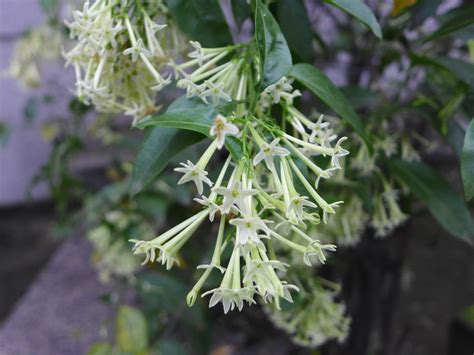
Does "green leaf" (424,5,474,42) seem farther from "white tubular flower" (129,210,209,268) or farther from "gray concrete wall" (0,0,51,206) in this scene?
"gray concrete wall" (0,0,51,206)

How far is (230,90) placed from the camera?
1.69 ft

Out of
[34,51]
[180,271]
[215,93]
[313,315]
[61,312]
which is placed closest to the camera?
[215,93]

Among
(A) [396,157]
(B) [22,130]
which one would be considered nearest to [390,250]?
(A) [396,157]

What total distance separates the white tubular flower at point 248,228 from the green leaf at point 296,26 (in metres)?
0.27

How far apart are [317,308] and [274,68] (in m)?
0.48

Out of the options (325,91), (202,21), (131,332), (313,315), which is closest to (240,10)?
(202,21)

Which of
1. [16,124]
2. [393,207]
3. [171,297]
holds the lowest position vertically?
[16,124]

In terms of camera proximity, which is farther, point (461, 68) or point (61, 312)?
point (61, 312)

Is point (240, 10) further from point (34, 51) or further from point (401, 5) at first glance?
point (34, 51)

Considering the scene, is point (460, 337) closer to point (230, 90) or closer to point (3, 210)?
point (230, 90)

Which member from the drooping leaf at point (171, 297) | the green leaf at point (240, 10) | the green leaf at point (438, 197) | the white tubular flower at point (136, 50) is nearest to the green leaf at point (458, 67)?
the green leaf at point (438, 197)

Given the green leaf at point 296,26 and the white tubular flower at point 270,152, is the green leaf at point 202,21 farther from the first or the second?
the white tubular flower at point 270,152

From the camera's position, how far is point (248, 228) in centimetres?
38

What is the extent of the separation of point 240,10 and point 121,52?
14 centimetres
